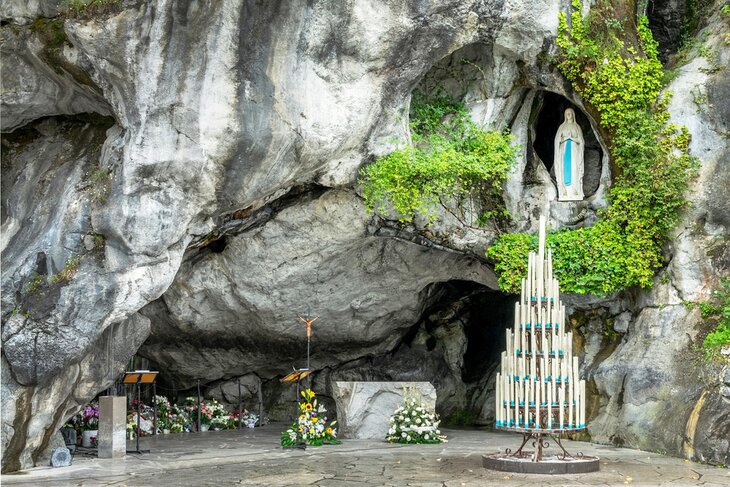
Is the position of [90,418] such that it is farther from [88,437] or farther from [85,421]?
[88,437]

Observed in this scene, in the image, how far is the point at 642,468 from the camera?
10953mm

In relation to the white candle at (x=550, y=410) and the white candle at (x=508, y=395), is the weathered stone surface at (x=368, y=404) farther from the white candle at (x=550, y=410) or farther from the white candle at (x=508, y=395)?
the white candle at (x=550, y=410)

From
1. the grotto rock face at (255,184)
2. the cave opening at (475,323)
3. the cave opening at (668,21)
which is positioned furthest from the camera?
the cave opening at (475,323)

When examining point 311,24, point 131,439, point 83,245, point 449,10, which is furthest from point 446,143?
point 131,439

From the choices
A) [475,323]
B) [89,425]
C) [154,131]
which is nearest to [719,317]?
[475,323]

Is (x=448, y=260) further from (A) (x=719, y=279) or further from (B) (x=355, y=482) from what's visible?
(B) (x=355, y=482)

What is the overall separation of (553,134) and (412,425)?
5.45 metres

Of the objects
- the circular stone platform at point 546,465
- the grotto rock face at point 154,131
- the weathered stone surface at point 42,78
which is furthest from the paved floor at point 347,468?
the weathered stone surface at point 42,78

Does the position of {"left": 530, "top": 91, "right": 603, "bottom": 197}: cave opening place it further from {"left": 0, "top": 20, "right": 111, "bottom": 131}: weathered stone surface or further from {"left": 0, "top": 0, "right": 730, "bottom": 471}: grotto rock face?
{"left": 0, "top": 20, "right": 111, "bottom": 131}: weathered stone surface

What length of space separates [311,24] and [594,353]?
6720 mm

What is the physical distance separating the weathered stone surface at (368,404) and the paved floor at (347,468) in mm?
589

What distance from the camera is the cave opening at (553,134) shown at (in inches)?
587

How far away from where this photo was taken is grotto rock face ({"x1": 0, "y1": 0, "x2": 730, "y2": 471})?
11523mm

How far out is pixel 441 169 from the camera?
1338 cm
